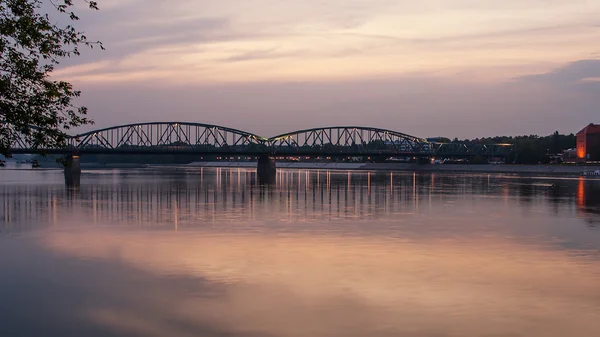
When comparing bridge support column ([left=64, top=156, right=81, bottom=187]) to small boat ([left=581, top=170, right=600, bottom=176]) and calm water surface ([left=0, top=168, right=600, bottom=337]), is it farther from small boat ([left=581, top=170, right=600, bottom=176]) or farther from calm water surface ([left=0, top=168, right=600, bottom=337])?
small boat ([left=581, top=170, right=600, bottom=176])

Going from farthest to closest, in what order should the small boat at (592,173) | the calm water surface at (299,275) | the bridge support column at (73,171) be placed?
the small boat at (592,173) → the bridge support column at (73,171) → the calm water surface at (299,275)

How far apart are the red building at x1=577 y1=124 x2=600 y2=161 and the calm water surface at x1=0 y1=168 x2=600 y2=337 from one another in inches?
6050

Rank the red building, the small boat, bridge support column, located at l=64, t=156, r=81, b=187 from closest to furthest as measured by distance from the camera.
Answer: bridge support column, located at l=64, t=156, r=81, b=187 < the small boat < the red building

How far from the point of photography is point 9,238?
3406 cm

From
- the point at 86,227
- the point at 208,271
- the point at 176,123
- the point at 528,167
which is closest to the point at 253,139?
the point at 176,123

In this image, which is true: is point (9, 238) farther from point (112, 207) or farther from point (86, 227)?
point (112, 207)

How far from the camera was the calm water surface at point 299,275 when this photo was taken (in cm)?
1788

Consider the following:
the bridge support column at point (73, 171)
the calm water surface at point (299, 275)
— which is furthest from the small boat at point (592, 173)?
the calm water surface at point (299, 275)

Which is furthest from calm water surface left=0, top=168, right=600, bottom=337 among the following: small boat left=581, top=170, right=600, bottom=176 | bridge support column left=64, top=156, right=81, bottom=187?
small boat left=581, top=170, right=600, bottom=176

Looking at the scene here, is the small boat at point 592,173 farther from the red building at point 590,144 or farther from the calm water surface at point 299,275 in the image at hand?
the calm water surface at point 299,275

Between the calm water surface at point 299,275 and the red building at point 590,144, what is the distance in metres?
154

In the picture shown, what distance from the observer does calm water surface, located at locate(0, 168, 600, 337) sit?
58.6 feet

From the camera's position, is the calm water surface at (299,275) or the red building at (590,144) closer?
the calm water surface at (299,275)

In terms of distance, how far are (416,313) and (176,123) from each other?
160986 mm
